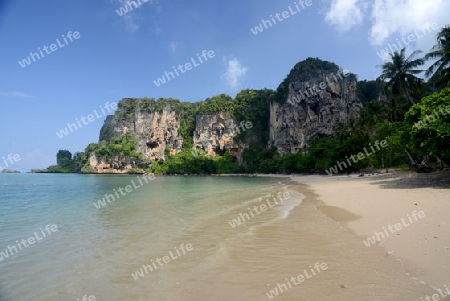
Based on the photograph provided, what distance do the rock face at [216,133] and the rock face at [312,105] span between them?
66.7 feet

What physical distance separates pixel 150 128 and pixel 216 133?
29200 mm

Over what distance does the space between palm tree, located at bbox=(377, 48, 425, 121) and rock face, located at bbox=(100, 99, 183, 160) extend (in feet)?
288

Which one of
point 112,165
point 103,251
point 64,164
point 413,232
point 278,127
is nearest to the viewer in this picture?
point 413,232

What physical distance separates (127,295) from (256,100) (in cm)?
9940

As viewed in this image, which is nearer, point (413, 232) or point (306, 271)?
point (306, 271)

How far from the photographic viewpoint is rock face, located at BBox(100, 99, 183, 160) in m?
104

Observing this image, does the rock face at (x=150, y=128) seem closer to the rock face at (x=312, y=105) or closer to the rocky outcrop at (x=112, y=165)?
the rocky outcrop at (x=112, y=165)

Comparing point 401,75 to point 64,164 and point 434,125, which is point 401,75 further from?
point 64,164

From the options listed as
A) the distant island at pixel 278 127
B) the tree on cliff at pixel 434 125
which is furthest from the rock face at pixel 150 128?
the tree on cliff at pixel 434 125

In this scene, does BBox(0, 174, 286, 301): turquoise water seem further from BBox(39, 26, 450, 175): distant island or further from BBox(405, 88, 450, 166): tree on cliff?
BBox(39, 26, 450, 175): distant island

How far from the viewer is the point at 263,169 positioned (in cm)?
7906

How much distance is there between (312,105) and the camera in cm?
7731

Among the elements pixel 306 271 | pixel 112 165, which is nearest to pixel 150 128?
pixel 112 165

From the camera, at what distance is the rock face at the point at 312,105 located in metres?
75.2
